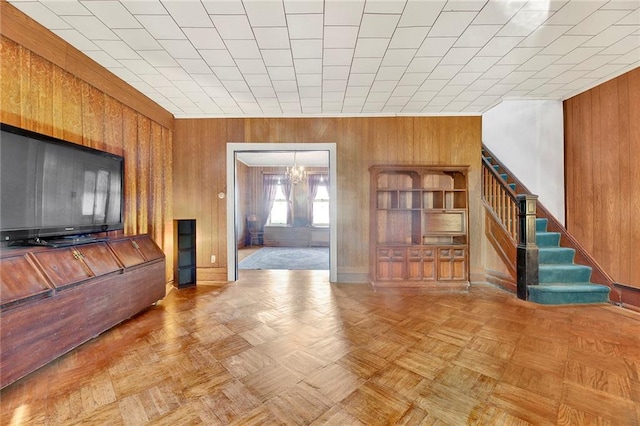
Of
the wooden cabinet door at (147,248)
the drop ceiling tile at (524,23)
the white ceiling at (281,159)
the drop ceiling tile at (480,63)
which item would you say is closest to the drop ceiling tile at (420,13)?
the drop ceiling tile at (524,23)

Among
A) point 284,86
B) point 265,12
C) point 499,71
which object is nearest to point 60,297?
point 265,12

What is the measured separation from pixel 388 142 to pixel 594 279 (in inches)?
138

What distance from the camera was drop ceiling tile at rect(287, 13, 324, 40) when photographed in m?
2.14

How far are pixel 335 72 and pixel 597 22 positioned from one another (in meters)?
2.38

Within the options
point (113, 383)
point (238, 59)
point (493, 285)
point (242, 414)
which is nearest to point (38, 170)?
point (113, 383)

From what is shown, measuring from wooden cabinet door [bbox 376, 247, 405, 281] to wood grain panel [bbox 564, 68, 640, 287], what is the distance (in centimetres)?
260

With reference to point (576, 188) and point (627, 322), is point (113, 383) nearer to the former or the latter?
point (627, 322)

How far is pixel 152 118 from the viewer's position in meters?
3.78

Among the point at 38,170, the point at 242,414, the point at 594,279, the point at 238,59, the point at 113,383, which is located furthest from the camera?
the point at 594,279

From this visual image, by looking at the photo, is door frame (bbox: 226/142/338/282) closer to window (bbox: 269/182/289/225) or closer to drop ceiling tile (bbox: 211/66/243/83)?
drop ceiling tile (bbox: 211/66/243/83)

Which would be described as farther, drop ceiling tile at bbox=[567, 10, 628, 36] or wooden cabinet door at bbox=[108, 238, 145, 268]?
wooden cabinet door at bbox=[108, 238, 145, 268]

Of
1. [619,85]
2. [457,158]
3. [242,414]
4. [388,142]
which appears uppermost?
[619,85]

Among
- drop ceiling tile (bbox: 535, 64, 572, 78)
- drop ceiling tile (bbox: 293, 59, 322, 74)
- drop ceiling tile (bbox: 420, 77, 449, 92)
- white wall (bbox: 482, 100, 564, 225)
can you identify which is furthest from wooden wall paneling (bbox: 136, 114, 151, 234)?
A: white wall (bbox: 482, 100, 564, 225)

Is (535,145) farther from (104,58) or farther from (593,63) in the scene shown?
(104,58)
